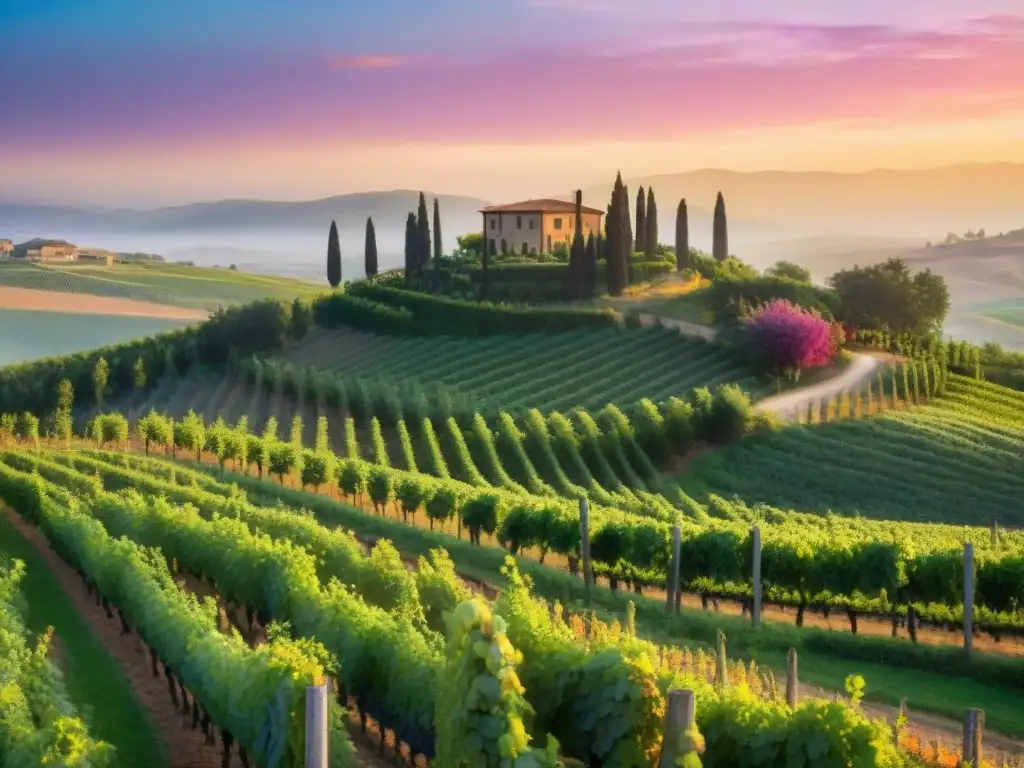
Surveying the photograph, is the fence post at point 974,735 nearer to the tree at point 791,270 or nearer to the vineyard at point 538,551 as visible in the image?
the vineyard at point 538,551

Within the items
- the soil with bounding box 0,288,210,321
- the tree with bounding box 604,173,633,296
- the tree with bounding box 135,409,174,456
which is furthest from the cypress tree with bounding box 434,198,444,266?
the tree with bounding box 135,409,174,456

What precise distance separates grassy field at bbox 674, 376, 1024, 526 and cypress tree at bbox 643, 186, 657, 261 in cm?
2928

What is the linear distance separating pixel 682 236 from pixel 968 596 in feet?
174

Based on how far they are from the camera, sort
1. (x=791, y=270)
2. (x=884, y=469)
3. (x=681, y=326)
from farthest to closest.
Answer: (x=791, y=270), (x=681, y=326), (x=884, y=469)

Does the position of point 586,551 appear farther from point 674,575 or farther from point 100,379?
point 100,379

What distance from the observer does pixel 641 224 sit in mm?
68625

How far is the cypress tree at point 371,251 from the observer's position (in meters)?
70.6

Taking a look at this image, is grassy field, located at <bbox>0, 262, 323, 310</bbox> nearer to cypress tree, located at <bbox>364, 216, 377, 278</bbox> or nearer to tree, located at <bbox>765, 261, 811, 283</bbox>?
cypress tree, located at <bbox>364, 216, 377, 278</bbox>

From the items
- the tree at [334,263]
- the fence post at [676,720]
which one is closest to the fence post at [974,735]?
the fence post at [676,720]

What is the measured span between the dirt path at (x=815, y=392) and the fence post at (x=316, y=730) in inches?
1302

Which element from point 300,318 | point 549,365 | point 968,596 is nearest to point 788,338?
point 549,365

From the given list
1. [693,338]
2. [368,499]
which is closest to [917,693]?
[368,499]

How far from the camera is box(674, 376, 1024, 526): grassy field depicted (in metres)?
31.9

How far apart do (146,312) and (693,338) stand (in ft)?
143
